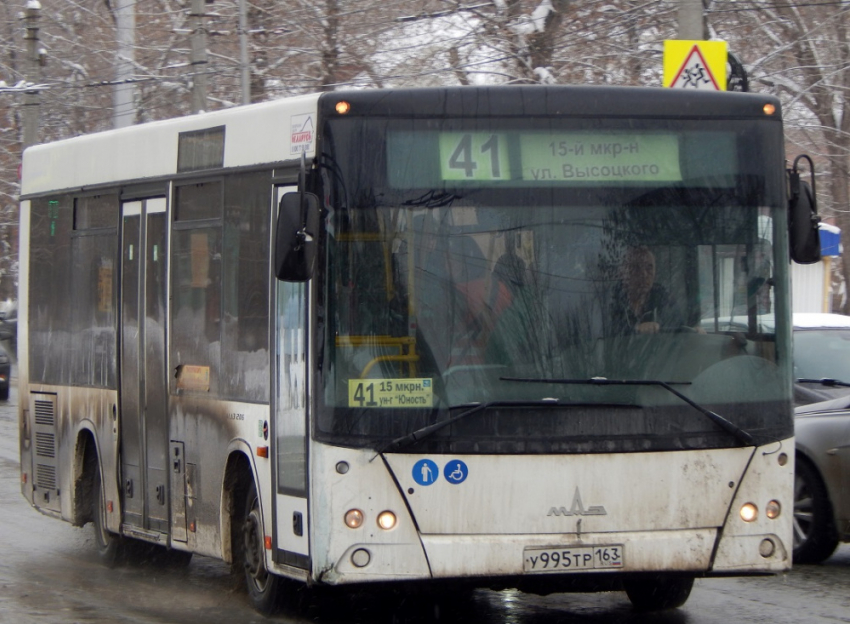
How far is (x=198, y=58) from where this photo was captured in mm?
20938

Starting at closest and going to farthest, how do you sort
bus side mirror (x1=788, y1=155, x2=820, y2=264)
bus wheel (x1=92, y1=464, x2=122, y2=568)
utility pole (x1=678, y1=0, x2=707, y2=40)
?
bus side mirror (x1=788, y1=155, x2=820, y2=264)
bus wheel (x1=92, y1=464, x2=122, y2=568)
utility pole (x1=678, y1=0, x2=707, y2=40)

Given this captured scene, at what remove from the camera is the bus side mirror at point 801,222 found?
7.16 m

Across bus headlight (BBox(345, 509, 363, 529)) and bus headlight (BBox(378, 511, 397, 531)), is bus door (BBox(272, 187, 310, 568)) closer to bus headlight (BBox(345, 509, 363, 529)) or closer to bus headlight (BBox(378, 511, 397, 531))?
bus headlight (BBox(345, 509, 363, 529))

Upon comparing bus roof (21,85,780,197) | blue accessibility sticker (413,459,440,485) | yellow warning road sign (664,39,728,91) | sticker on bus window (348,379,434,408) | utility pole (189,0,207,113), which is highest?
utility pole (189,0,207,113)

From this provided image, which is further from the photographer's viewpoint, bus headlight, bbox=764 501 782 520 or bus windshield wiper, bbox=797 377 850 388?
bus windshield wiper, bbox=797 377 850 388

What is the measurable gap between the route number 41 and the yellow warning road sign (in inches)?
220

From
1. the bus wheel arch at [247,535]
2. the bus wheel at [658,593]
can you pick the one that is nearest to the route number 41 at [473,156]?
the bus wheel arch at [247,535]

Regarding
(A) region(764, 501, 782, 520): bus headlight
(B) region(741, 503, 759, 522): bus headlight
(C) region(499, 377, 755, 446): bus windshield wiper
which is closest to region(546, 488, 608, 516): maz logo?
(C) region(499, 377, 755, 446): bus windshield wiper

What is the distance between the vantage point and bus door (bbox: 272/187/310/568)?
697cm

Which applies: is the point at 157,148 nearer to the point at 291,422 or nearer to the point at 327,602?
the point at 291,422

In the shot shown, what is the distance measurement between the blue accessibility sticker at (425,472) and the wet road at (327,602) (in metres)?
1.47

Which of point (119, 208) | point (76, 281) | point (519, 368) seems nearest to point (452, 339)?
point (519, 368)

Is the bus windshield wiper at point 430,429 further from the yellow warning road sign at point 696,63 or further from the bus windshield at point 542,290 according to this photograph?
Result: the yellow warning road sign at point 696,63

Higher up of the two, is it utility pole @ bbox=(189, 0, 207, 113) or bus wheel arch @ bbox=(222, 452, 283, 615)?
utility pole @ bbox=(189, 0, 207, 113)
